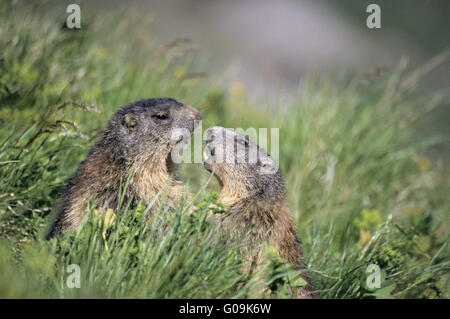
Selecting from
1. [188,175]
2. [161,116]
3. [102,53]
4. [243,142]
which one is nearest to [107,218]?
[161,116]

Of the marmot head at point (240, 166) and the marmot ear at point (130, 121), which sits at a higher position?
the marmot ear at point (130, 121)

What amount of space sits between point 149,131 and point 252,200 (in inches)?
47.1

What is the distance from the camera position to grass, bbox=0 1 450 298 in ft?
10.7

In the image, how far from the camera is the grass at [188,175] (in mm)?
3270

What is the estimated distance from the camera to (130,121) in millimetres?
4535

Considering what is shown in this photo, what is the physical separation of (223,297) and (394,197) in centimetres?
451

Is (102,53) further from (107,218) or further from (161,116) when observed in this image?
(107,218)

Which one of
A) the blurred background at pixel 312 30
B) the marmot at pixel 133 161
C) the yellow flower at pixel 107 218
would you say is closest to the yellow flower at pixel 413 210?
the marmot at pixel 133 161

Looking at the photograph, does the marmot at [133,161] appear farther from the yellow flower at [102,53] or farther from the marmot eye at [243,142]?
the yellow flower at [102,53]

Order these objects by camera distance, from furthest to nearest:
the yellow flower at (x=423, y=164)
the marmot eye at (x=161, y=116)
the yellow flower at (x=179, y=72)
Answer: the yellow flower at (x=423, y=164) < the yellow flower at (x=179, y=72) < the marmot eye at (x=161, y=116)

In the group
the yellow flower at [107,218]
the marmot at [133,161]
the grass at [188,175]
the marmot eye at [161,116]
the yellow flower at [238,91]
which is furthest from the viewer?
the yellow flower at [238,91]

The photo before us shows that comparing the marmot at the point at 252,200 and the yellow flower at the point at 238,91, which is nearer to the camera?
the marmot at the point at 252,200

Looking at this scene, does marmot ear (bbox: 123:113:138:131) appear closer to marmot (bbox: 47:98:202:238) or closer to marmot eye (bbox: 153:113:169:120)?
marmot (bbox: 47:98:202:238)

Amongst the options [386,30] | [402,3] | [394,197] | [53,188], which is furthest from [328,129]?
[402,3]
